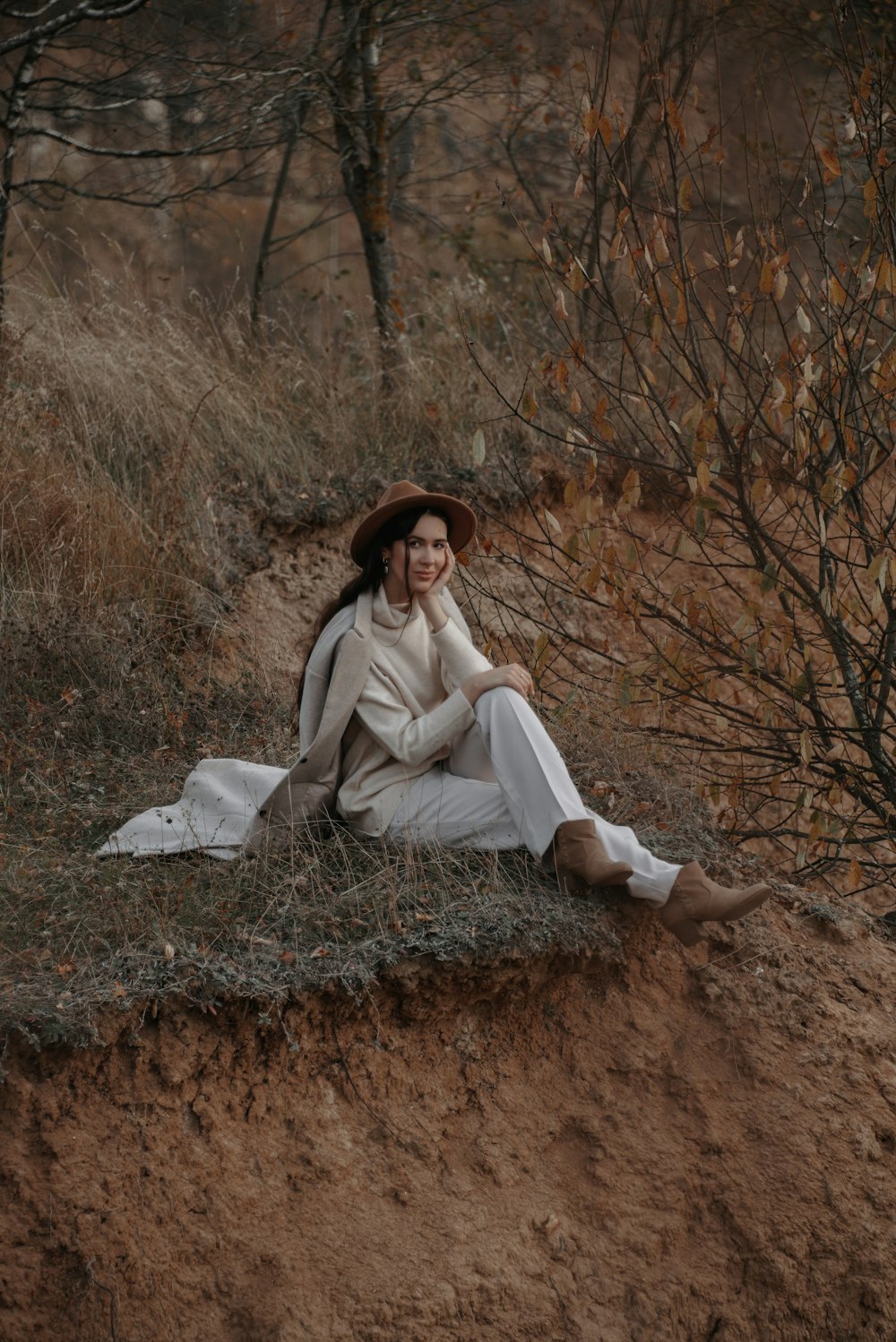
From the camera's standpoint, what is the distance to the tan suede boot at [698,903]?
12.4 ft

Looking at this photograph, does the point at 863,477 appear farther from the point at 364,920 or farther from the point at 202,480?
the point at 202,480

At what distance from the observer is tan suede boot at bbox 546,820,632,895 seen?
3850mm

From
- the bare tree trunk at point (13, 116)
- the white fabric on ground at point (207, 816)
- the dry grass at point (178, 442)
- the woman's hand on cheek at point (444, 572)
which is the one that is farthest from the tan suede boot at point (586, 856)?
the bare tree trunk at point (13, 116)

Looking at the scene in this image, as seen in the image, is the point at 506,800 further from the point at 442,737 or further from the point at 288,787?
the point at 288,787

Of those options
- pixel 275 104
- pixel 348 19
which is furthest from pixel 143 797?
pixel 348 19

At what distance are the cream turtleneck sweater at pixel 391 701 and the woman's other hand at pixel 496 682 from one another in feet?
0.38

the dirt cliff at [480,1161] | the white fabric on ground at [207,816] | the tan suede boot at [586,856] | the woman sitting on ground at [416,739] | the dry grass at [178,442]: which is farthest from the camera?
the dry grass at [178,442]

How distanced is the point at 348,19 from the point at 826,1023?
254 inches

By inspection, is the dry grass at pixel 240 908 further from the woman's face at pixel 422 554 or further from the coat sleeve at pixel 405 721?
the woman's face at pixel 422 554

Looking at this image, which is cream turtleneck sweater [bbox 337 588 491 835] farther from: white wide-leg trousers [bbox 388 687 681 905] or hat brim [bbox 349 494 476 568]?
hat brim [bbox 349 494 476 568]

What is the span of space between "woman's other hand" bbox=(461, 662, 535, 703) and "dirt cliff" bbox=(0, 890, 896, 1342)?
0.80m

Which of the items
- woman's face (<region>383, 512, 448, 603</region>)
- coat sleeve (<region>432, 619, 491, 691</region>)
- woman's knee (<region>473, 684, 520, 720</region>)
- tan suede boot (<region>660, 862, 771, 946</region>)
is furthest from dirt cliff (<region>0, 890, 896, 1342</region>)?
woman's face (<region>383, 512, 448, 603</region>)

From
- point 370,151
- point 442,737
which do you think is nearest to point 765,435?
point 442,737

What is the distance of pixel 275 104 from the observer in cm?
769
